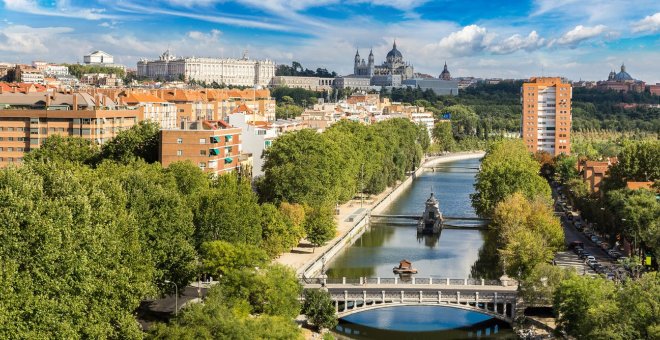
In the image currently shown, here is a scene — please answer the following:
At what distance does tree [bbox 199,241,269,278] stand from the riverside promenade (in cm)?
520

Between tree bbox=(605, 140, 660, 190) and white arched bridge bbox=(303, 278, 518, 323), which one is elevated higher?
tree bbox=(605, 140, 660, 190)

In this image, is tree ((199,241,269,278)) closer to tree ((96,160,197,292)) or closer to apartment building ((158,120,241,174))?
tree ((96,160,197,292))

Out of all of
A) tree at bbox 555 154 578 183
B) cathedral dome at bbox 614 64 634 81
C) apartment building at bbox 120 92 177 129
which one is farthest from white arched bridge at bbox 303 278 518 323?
cathedral dome at bbox 614 64 634 81

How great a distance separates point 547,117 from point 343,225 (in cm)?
3793

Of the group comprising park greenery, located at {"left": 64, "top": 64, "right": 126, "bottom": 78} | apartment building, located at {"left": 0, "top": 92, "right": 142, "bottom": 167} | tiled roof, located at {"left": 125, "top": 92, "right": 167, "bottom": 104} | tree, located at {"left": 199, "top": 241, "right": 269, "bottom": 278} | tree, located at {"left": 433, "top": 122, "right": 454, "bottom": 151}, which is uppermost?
park greenery, located at {"left": 64, "top": 64, "right": 126, "bottom": 78}

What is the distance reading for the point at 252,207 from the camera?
3641 centimetres

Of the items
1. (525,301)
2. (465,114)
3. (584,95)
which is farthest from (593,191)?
(584,95)

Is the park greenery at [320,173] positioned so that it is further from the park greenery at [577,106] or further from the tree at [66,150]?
the park greenery at [577,106]

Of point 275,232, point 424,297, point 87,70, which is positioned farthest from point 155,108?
point 87,70

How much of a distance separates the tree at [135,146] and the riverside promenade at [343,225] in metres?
8.98

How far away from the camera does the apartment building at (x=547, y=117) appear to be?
267ft

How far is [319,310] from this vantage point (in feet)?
96.6

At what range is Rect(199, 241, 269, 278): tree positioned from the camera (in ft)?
96.7

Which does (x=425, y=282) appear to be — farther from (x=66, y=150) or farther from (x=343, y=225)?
(x=66, y=150)
